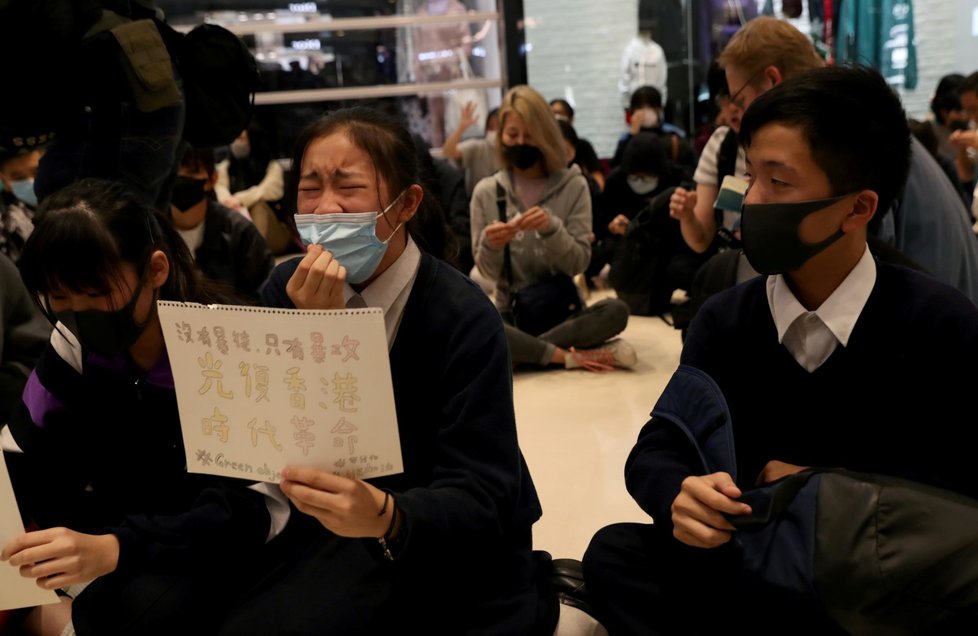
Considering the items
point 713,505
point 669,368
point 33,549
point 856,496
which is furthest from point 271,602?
point 669,368

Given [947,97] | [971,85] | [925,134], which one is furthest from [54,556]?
[947,97]

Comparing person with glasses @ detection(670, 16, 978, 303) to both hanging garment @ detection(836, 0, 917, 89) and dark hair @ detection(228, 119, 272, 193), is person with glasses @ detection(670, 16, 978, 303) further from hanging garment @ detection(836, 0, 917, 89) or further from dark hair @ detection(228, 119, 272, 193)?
hanging garment @ detection(836, 0, 917, 89)

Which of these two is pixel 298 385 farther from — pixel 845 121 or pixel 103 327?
pixel 845 121

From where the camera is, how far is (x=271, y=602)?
1467mm

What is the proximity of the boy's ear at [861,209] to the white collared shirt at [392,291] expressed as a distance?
708mm

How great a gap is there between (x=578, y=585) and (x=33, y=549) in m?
0.92

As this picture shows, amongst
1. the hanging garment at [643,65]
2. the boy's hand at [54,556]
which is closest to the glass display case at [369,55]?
the hanging garment at [643,65]

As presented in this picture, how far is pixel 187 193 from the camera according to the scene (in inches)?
139

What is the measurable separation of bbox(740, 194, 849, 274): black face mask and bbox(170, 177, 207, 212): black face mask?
2.58 metres

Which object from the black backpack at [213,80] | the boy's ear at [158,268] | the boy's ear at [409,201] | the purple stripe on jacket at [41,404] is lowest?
the purple stripe on jacket at [41,404]

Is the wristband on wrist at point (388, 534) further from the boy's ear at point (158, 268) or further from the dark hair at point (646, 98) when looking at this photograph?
the dark hair at point (646, 98)

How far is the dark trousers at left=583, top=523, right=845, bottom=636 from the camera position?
137cm

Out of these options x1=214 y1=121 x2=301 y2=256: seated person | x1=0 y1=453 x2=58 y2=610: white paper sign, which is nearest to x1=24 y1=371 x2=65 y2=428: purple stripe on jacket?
x1=0 y1=453 x2=58 y2=610: white paper sign

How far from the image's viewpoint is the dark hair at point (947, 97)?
609 cm
